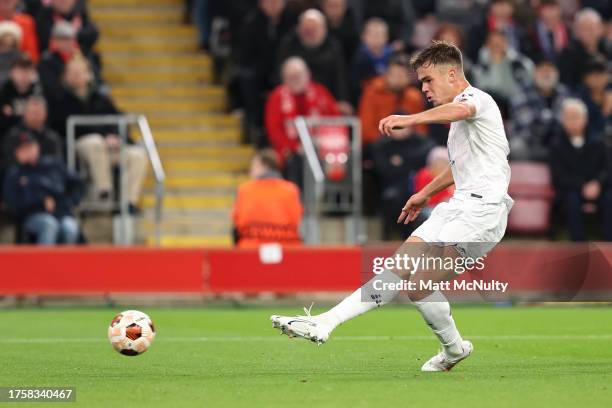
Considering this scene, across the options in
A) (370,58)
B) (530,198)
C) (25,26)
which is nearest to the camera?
(530,198)

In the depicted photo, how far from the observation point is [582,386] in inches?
376

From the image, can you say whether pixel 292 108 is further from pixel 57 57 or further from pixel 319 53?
pixel 57 57

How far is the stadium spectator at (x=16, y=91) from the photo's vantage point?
19469 millimetres

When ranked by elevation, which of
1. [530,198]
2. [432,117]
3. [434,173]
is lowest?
[432,117]

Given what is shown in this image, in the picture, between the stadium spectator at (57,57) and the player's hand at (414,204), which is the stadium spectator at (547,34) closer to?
the stadium spectator at (57,57)

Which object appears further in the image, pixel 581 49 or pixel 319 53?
pixel 581 49

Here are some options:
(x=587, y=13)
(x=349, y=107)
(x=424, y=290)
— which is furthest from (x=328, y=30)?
(x=424, y=290)

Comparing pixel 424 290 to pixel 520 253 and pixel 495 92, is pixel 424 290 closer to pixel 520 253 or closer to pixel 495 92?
pixel 520 253

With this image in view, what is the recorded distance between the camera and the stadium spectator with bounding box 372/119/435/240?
19.9 metres

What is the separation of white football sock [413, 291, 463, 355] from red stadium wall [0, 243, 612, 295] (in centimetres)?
759

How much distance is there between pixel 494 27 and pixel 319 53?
108 inches

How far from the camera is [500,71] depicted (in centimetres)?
2123

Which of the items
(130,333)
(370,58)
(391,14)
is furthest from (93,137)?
(130,333)

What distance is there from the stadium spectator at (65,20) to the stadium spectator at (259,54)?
86.4 inches
